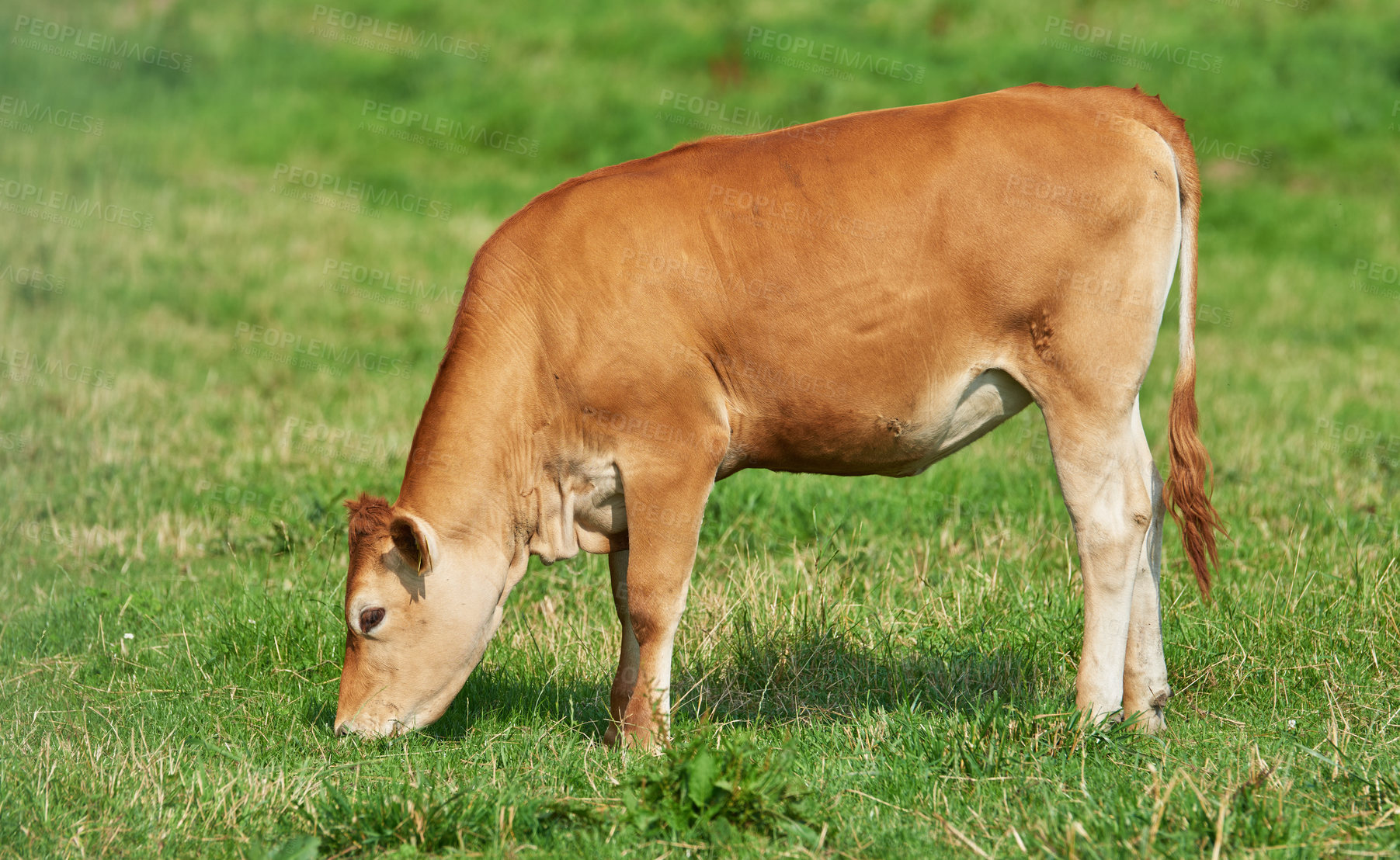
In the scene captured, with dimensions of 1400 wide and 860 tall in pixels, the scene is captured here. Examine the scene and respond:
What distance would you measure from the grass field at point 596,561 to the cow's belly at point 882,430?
96 cm

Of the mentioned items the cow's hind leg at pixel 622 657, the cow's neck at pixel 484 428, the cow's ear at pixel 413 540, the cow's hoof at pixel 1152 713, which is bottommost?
the cow's hoof at pixel 1152 713

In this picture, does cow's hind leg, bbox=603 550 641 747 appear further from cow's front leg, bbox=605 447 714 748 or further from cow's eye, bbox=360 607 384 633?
cow's eye, bbox=360 607 384 633

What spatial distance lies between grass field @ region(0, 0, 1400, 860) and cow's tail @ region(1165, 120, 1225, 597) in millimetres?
659

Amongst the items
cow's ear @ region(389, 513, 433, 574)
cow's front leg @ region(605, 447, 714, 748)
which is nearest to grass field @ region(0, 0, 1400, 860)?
cow's front leg @ region(605, 447, 714, 748)

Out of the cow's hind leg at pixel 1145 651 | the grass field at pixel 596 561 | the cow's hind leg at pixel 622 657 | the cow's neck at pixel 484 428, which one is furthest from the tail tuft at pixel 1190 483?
the cow's neck at pixel 484 428

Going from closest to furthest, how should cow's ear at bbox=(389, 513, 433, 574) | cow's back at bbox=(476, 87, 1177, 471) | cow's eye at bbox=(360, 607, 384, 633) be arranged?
A: cow's ear at bbox=(389, 513, 433, 574)
cow's back at bbox=(476, 87, 1177, 471)
cow's eye at bbox=(360, 607, 384, 633)

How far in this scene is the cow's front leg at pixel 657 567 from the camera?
14.7ft

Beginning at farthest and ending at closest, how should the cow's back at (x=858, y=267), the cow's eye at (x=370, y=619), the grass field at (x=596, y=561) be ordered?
the cow's eye at (x=370, y=619) < the cow's back at (x=858, y=267) < the grass field at (x=596, y=561)

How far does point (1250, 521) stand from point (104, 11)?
63.3 ft

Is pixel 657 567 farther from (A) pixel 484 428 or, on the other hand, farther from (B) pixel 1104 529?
(B) pixel 1104 529

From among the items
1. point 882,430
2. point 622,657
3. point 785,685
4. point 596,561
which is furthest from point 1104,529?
point 596,561

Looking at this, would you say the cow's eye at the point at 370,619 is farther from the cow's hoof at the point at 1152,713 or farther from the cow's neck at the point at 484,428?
the cow's hoof at the point at 1152,713

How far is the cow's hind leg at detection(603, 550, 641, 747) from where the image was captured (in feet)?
16.0

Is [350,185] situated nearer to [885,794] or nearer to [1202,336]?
[1202,336]
